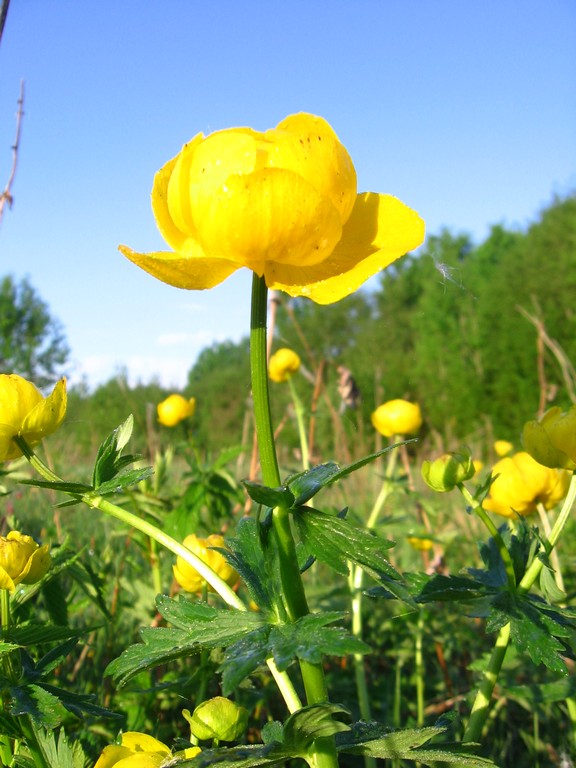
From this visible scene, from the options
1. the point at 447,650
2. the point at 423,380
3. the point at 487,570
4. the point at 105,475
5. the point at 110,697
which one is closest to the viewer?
the point at 105,475

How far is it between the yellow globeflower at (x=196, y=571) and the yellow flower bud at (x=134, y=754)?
0.26 m

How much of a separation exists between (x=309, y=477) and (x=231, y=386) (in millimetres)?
26750

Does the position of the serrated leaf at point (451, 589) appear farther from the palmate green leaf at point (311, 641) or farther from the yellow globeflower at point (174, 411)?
the yellow globeflower at point (174, 411)

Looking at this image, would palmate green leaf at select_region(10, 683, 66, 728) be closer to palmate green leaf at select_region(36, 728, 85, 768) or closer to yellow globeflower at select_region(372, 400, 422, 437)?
palmate green leaf at select_region(36, 728, 85, 768)

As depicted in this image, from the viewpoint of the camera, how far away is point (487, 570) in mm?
817

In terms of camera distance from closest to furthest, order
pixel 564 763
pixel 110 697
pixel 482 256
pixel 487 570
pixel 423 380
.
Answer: pixel 487 570 < pixel 564 763 < pixel 110 697 < pixel 423 380 < pixel 482 256

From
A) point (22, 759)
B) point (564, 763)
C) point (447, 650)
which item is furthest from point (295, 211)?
point (447, 650)

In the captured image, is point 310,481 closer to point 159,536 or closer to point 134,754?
point 159,536

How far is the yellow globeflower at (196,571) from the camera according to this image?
933mm

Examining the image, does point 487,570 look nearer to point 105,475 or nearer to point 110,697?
point 105,475

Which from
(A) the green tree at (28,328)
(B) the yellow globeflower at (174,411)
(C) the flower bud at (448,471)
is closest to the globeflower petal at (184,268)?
(C) the flower bud at (448,471)

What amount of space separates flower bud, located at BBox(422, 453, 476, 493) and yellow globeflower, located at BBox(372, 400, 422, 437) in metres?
0.79

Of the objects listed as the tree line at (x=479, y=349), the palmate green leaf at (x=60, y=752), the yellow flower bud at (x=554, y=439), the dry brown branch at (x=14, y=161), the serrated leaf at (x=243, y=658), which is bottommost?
the palmate green leaf at (x=60, y=752)

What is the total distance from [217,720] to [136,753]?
0.27ft
